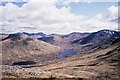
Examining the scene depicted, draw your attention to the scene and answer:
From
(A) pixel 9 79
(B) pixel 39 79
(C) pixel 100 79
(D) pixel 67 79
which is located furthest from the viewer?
(C) pixel 100 79

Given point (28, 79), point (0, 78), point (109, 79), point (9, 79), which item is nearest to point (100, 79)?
point (109, 79)

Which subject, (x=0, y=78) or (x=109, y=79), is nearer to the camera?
(x=0, y=78)

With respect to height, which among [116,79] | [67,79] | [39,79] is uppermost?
[39,79]

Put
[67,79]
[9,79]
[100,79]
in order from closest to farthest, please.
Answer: [9,79] → [67,79] → [100,79]

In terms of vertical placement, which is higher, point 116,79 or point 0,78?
point 0,78

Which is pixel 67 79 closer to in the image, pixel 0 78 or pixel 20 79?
pixel 20 79

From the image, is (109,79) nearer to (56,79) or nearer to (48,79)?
(56,79)

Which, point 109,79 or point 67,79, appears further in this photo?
point 109,79

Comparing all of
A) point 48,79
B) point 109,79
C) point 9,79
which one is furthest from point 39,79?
point 109,79

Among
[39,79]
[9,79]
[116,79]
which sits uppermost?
[9,79]
